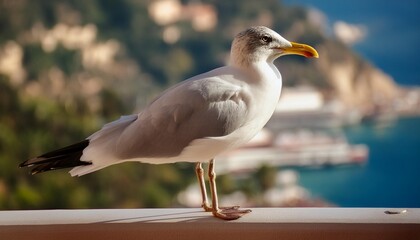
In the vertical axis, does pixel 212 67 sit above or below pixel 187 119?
above

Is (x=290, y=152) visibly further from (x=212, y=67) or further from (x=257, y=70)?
(x=257, y=70)

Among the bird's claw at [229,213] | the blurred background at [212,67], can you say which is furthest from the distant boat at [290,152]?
the bird's claw at [229,213]

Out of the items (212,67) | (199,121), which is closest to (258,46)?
(199,121)

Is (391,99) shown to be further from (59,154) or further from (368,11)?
(59,154)

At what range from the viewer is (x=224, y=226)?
960 mm

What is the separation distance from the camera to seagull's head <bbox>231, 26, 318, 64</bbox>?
3.21ft

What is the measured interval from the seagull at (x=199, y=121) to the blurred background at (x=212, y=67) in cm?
436

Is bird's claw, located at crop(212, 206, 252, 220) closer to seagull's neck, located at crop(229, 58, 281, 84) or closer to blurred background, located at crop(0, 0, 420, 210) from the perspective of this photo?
seagull's neck, located at crop(229, 58, 281, 84)

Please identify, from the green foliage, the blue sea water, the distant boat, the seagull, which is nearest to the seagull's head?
the seagull

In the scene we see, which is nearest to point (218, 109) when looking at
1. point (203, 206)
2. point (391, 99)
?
point (203, 206)

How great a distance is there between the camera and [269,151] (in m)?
5.59

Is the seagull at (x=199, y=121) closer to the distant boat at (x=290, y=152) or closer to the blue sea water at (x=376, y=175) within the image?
the distant boat at (x=290, y=152)

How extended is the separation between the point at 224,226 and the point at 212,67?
447 cm

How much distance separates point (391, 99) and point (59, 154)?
192 inches
